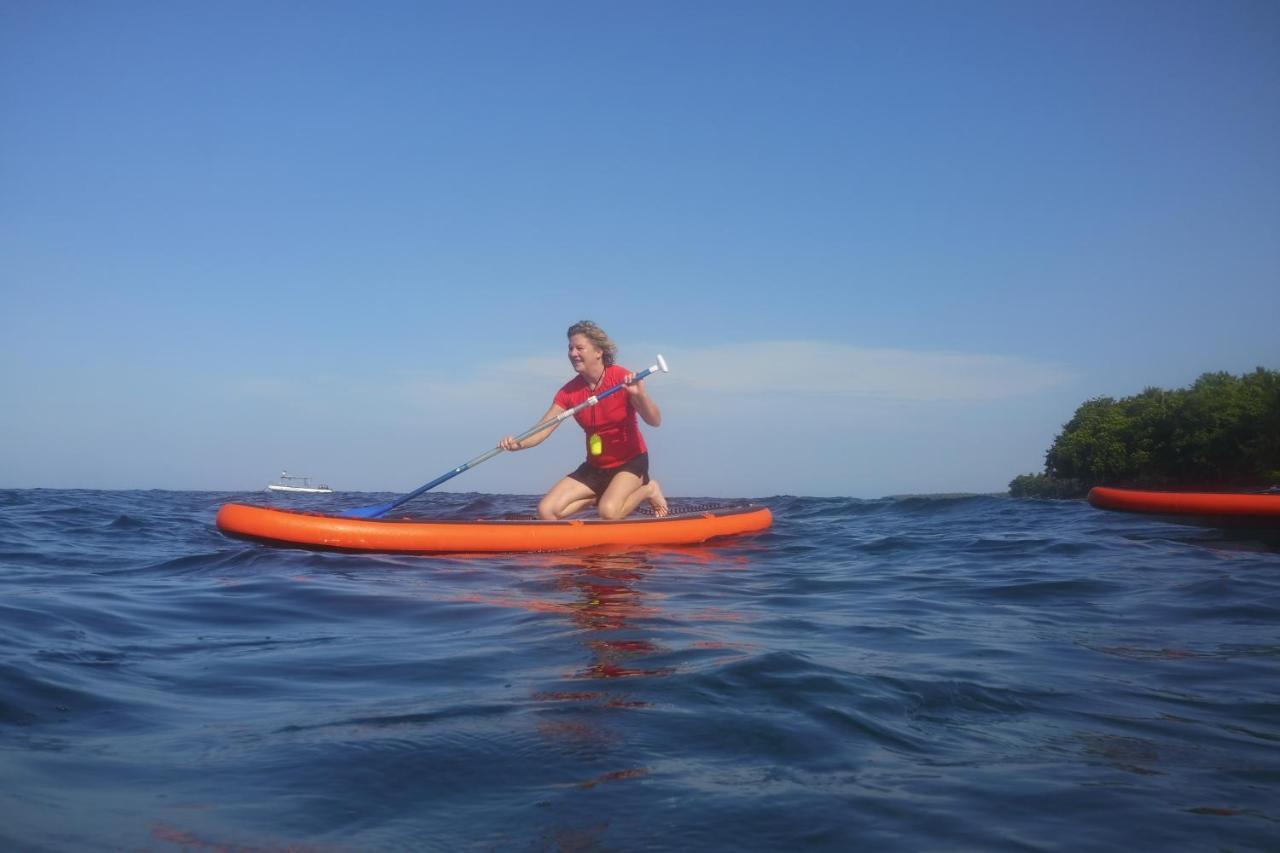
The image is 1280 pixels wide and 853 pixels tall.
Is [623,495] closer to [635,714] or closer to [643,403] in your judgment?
[643,403]

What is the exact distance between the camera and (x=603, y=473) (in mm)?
8430

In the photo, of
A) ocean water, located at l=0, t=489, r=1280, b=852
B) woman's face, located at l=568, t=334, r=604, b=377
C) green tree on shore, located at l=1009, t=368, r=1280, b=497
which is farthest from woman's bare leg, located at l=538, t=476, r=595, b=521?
green tree on shore, located at l=1009, t=368, r=1280, b=497

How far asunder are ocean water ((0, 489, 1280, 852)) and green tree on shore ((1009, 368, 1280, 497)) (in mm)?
15086

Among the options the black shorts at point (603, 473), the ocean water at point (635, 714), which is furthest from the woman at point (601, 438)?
the ocean water at point (635, 714)

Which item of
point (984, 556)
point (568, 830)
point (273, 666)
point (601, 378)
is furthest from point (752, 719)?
point (601, 378)

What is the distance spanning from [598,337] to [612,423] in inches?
30.3

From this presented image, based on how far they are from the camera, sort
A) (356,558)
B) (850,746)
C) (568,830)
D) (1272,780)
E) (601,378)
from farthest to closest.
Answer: (601,378) → (356,558) → (850,746) → (1272,780) → (568,830)

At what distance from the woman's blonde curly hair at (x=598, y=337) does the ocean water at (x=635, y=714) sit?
9.31 feet

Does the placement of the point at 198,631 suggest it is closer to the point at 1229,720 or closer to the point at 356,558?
the point at 356,558

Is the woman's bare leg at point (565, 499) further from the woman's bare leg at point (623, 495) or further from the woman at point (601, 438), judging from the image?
the woman's bare leg at point (623, 495)

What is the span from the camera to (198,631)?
4.06m

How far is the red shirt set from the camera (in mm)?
8203

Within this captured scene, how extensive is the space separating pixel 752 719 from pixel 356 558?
475 centimetres

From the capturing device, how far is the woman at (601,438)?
7945 mm
